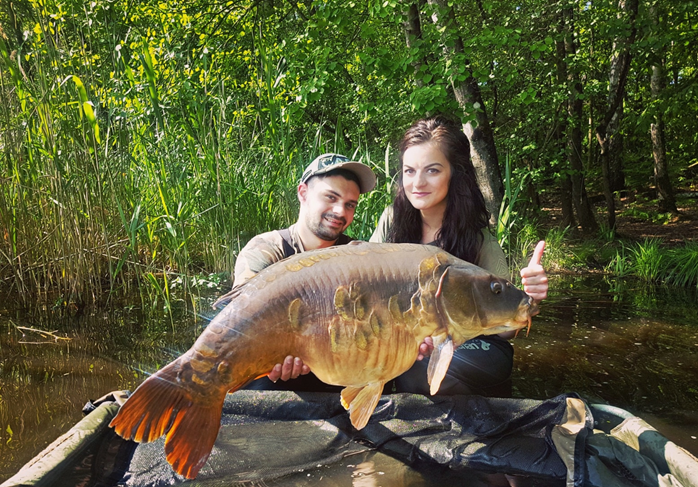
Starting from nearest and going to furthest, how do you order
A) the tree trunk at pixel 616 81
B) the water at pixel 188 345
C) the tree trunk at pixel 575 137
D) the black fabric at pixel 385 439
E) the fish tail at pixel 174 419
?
1. the fish tail at pixel 174 419
2. the black fabric at pixel 385 439
3. the water at pixel 188 345
4. the tree trunk at pixel 616 81
5. the tree trunk at pixel 575 137

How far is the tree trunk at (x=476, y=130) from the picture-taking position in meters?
6.30

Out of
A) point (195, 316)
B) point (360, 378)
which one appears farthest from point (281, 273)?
point (195, 316)

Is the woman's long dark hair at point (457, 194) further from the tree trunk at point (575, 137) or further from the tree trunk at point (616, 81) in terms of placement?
the tree trunk at point (575, 137)

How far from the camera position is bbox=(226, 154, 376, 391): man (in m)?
2.41

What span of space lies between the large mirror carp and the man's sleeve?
88 centimetres

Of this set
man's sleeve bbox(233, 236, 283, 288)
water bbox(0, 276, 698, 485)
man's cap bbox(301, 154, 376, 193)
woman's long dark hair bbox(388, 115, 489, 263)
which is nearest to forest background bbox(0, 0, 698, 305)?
water bbox(0, 276, 698, 485)

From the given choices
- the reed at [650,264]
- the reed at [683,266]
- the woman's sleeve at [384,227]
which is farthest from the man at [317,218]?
the reed at [650,264]

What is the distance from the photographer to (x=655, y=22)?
7.21 metres

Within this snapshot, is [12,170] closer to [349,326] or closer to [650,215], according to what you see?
[349,326]

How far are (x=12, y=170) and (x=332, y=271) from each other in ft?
11.3

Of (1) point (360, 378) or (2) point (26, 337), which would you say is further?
(2) point (26, 337)

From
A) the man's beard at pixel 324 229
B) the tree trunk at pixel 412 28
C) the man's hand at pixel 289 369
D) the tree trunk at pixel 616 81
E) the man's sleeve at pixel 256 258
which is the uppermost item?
the tree trunk at pixel 412 28

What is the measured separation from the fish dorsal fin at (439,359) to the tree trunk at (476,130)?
5010mm

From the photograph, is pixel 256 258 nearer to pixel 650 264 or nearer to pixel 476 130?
pixel 476 130
